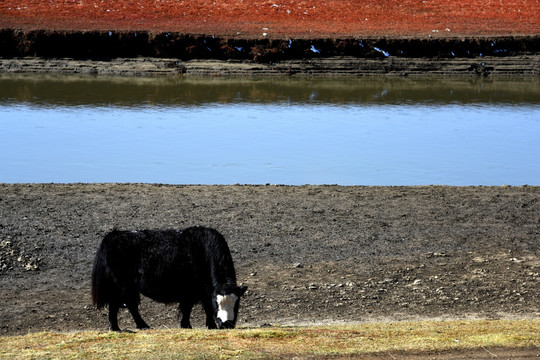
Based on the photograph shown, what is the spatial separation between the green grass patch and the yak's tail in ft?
1.95

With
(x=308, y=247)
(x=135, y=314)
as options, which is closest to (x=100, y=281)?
(x=135, y=314)

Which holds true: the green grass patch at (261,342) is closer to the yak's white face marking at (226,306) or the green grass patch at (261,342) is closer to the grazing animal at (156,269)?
the yak's white face marking at (226,306)

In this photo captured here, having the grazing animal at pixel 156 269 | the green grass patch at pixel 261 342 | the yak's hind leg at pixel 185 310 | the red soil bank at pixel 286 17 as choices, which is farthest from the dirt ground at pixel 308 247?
the red soil bank at pixel 286 17

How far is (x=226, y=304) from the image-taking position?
9086mm

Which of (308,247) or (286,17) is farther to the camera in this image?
(286,17)

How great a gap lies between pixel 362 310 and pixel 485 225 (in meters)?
5.20

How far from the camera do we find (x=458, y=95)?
124 ft

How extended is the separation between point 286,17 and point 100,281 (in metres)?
46.2

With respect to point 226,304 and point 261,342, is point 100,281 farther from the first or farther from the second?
point 261,342

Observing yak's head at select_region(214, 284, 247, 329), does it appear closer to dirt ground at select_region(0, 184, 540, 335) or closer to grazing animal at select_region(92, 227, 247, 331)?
grazing animal at select_region(92, 227, 247, 331)

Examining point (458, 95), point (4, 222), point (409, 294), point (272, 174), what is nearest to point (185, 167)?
point (272, 174)

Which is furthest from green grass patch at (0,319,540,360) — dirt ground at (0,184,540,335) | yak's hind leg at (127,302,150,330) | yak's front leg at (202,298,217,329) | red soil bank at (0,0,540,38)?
red soil bank at (0,0,540,38)

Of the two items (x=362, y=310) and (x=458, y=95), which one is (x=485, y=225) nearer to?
(x=362, y=310)

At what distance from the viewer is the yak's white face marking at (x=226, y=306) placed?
29.6 feet
